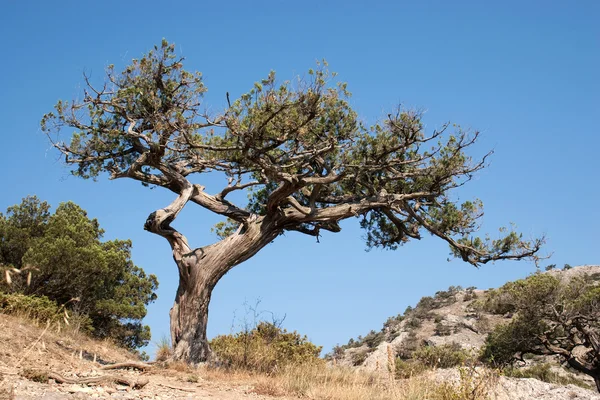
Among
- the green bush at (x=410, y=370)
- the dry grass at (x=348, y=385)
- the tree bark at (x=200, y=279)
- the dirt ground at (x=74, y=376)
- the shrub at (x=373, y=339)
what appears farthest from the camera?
the shrub at (x=373, y=339)

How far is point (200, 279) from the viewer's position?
40.0ft

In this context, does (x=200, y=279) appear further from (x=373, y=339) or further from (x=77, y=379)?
(x=373, y=339)

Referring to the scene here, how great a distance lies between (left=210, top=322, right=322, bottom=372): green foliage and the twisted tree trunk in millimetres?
863

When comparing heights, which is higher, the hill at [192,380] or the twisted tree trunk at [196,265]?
the twisted tree trunk at [196,265]

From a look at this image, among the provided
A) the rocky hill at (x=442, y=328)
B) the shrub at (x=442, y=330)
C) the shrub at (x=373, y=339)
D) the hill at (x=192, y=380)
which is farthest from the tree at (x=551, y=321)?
the shrub at (x=373, y=339)

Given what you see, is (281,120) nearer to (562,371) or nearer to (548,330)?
(548,330)

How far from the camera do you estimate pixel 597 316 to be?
2186cm

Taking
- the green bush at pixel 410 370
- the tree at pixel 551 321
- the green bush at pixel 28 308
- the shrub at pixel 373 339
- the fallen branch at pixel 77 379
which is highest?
the shrub at pixel 373 339

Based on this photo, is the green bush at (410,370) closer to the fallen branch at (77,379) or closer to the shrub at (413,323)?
the fallen branch at (77,379)

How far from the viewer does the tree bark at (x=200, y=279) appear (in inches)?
467

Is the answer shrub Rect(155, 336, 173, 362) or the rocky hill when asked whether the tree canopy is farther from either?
the rocky hill

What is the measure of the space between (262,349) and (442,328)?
24874 millimetres

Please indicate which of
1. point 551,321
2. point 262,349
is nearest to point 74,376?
point 262,349

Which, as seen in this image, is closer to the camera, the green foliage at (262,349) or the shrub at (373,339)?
the green foliage at (262,349)
